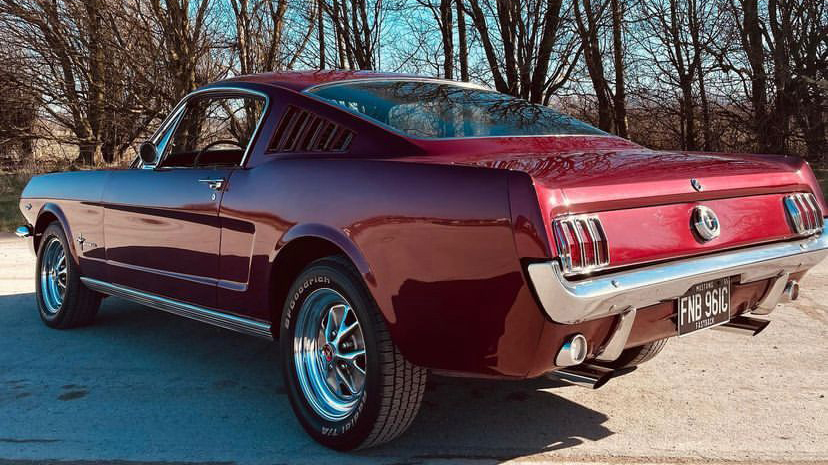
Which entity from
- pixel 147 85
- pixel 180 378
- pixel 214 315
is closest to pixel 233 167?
pixel 214 315

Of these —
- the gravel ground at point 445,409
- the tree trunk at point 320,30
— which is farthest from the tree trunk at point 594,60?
the gravel ground at point 445,409

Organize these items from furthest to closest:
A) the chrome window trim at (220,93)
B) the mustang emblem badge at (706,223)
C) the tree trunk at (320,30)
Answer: the tree trunk at (320,30) → the chrome window trim at (220,93) → the mustang emblem badge at (706,223)

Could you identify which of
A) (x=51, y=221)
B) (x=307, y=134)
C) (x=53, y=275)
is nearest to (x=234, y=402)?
(x=307, y=134)

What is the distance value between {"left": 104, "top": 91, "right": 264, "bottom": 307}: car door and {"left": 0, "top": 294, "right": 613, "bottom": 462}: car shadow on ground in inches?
17.8

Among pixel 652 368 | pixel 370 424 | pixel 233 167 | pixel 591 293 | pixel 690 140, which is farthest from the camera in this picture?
pixel 690 140

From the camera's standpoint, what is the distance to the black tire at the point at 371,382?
9.59 feet

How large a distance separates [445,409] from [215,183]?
58.0 inches

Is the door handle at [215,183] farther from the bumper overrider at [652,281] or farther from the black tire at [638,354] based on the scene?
the black tire at [638,354]

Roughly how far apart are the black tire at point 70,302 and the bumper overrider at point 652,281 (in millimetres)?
3682

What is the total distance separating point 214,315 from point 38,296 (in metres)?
2.36

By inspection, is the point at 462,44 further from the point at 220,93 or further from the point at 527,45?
the point at 220,93

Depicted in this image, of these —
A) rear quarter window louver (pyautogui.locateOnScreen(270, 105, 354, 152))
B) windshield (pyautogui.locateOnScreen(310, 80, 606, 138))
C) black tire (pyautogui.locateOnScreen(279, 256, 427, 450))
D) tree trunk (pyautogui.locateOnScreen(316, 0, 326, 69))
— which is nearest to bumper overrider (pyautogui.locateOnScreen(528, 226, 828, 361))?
black tire (pyautogui.locateOnScreen(279, 256, 427, 450))

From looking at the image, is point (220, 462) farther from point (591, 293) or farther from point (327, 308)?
point (591, 293)

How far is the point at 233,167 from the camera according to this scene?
12.3ft
